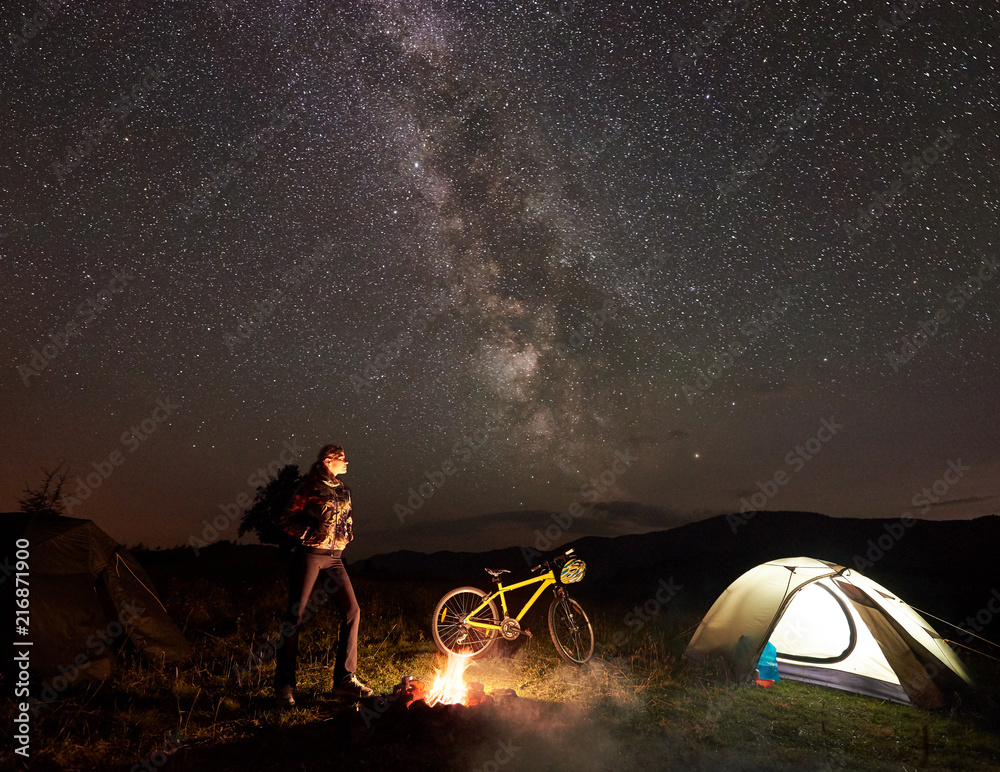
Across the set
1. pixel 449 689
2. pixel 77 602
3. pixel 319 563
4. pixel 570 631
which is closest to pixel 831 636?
pixel 570 631

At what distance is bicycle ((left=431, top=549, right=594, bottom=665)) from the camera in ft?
22.9

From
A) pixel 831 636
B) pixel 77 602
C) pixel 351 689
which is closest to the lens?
pixel 351 689

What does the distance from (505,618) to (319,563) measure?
2.95m

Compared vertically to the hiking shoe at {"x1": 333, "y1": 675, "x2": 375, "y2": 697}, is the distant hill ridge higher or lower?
higher

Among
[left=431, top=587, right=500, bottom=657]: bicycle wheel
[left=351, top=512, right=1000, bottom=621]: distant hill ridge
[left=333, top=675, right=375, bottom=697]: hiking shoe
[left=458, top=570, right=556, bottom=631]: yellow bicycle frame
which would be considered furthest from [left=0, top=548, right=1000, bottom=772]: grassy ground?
[left=351, top=512, right=1000, bottom=621]: distant hill ridge

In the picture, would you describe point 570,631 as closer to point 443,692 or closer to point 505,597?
point 505,597

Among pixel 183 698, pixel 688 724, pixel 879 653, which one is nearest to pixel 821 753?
pixel 688 724

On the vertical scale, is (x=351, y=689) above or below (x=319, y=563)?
below

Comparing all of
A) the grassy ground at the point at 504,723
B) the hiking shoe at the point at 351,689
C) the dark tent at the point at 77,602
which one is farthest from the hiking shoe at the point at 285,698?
the dark tent at the point at 77,602

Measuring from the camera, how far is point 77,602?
5.41m

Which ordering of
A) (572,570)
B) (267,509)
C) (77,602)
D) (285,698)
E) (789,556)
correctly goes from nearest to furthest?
(285,698)
(77,602)
(572,570)
(789,556)
(267,509)

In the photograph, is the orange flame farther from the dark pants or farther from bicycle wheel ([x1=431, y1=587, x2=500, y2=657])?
bicycle wheel ([x1=431, y1=587, x2=500, y2=657])

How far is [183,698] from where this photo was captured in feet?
16.9

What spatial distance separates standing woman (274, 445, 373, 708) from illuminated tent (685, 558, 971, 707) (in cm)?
470
